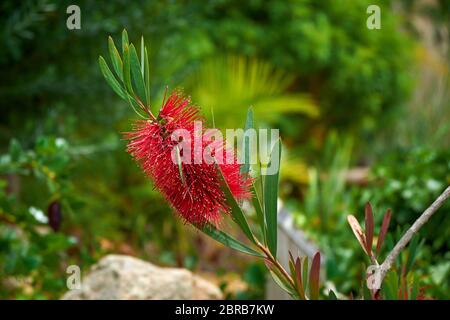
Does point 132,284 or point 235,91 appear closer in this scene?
point 132,284

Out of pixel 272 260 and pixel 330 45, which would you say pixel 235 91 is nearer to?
pixel 330 45

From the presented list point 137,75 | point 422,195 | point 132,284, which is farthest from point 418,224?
point 422,195

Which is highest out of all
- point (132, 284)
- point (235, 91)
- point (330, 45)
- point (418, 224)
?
point (330, 45)

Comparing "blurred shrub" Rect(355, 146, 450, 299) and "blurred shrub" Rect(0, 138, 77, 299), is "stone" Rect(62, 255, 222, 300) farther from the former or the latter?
"blurred shrub" Rect(355, 146, 450, 299)

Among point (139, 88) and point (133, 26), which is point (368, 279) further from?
point (133, 26)

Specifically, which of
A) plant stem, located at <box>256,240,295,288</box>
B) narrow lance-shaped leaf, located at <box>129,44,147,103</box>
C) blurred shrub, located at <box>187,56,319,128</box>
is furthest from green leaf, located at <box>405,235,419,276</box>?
blurred shrub, located at <box>187,56,319,128</box>
